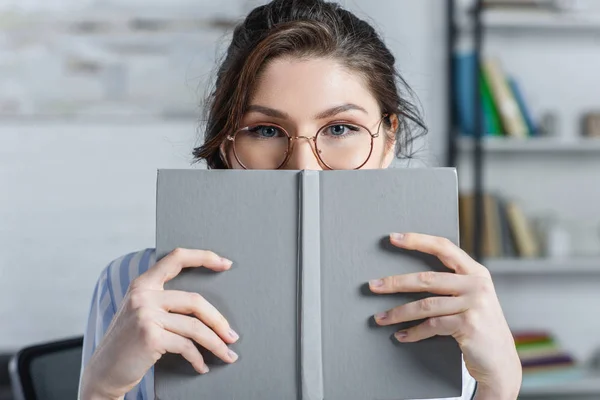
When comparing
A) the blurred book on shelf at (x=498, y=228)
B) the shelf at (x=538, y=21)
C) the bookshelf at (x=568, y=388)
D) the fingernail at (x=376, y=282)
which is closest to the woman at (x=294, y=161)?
the fingernail at (x=376, y=282)

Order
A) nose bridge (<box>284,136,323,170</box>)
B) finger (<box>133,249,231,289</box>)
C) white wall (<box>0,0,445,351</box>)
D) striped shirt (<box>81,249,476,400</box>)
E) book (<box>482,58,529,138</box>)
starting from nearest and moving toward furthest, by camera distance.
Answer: finger (<box>133,249,231,289</box>)
nose bridge (<box>284,136,323,170</box>)
striped shirt (<box>81,249,476,400</box>)
book (<box>482,58,529,138</box>)
white wall (<box>0,0,445,351</box>)

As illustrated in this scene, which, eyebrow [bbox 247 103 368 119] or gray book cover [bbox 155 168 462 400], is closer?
gray book cover [bbox 155 168 462 400]

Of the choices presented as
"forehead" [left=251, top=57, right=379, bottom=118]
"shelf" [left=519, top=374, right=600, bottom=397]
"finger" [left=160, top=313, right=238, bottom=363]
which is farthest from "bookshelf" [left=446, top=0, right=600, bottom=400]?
"finger" [left=160, top=313, right=238, bottom=363]

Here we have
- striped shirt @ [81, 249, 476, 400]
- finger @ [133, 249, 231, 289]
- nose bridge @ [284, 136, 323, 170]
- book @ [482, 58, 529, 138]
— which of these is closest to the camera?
finger @ [133, 249, 231, 289]

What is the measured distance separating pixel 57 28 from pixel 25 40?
13 centimetres

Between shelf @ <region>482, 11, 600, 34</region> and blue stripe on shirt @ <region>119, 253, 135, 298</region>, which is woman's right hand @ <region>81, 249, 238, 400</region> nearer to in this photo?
blue stripe on shirt @ <region>119, 253, 135, 298</region>

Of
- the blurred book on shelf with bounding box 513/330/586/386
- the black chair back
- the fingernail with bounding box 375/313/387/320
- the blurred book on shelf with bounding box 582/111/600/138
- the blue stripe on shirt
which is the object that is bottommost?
the blurred book on shelf with bounding box 513/330/586/386

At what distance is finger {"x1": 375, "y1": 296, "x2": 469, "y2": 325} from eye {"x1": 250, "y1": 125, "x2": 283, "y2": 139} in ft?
1.16

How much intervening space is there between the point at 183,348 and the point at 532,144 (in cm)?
204

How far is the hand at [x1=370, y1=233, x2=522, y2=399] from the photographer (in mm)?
749

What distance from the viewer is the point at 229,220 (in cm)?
76

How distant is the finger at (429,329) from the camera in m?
0.76

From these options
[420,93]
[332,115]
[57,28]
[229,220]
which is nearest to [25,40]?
[57,28]

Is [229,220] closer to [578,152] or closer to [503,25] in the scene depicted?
[503,25]
